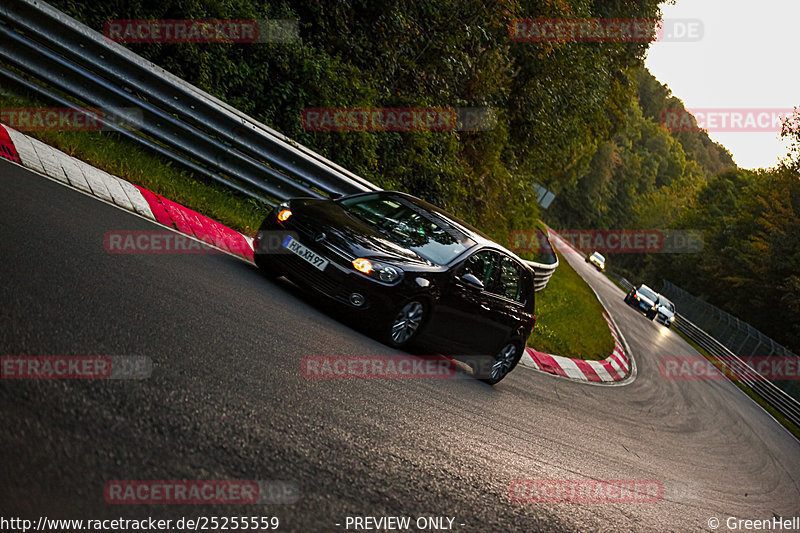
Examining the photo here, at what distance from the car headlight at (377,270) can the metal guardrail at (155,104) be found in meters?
3.89

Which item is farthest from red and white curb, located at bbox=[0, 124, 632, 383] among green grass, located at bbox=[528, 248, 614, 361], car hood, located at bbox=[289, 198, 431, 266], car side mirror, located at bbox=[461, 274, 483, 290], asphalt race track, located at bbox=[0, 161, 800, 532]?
green grass, located at bbox=[528, 248, 614, 361]

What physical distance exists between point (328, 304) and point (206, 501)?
4589 mm

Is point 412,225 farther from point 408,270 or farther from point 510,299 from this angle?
point 510,299

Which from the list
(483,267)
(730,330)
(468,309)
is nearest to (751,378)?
(730,330)

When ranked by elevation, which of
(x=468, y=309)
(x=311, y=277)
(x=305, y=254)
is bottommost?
(x=468, y=309)

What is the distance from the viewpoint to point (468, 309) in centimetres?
866

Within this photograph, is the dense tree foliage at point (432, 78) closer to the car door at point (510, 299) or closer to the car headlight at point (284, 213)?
the car headlight at point (284, 213)

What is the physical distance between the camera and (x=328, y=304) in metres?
7.67

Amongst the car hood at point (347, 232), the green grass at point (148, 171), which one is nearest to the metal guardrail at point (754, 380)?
the car hood at point (347, 232)

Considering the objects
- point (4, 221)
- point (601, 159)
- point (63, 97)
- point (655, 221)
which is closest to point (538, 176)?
point (63, 97)

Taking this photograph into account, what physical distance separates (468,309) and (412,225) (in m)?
1.24

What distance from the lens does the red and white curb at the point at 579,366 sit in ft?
42.4

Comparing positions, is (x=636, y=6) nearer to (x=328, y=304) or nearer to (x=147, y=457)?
(x=328, y=304)

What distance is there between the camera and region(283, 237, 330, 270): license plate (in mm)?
7660
